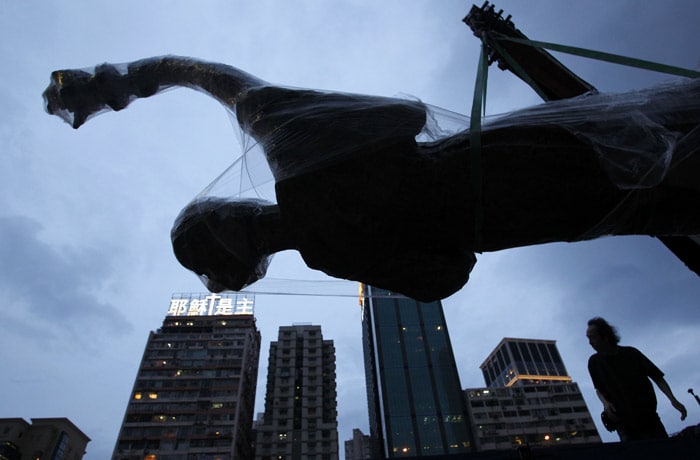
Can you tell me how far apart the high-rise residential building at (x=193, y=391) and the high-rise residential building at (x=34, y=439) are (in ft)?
48.4

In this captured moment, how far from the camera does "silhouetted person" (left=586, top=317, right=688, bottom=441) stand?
9.20ft

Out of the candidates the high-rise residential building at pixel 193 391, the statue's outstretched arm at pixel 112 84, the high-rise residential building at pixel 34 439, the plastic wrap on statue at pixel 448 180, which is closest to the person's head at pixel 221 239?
the plastic wrap on statue at pixel 448 180

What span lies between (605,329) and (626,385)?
465 millimetres

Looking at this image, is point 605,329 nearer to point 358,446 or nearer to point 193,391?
point 193,391

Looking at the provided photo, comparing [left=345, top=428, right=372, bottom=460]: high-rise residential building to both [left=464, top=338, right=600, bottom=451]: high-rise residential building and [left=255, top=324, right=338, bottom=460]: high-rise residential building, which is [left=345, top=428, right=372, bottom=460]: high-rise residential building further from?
[left=464, top=338, right=600, bottom=451]: high-rise residential building

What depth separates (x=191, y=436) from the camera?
5053 cm

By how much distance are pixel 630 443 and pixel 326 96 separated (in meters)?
2.17

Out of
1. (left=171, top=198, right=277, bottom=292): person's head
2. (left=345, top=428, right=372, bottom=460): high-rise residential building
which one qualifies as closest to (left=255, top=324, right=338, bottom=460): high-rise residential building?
(left=345, top=428, right=372, bottom=460): high-rise residential building

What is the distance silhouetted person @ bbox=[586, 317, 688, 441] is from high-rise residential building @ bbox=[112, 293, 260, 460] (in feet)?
139

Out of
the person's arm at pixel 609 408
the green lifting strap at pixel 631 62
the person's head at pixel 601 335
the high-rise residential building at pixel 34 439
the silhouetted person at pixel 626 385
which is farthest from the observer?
the high-rise residential building at pixel 34 439

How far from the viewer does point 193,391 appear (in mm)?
55375

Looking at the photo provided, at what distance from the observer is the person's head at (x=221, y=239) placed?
2240 millimetres

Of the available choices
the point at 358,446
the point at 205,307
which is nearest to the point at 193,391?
the point at 205,307

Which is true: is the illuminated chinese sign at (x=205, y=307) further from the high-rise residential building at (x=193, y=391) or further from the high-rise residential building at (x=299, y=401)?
the high-rise residential building at (x=299, y=401)
